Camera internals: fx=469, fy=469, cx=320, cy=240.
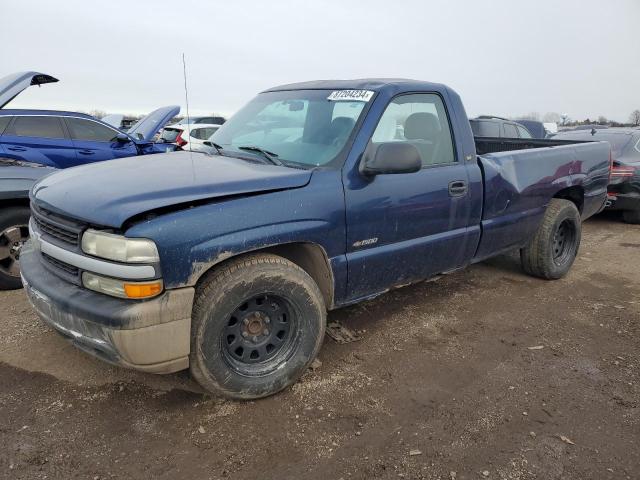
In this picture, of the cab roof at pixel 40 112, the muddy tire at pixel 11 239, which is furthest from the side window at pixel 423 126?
the cab roof at pixel 40 112

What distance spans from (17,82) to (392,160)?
527 cm

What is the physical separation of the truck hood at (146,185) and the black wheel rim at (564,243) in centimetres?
335

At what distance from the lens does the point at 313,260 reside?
297cm

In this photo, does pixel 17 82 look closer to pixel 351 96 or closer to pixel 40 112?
pixel 40 112

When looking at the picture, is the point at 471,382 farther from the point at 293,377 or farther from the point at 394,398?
the point at 293,377

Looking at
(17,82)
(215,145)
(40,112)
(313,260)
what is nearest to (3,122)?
(40,112)

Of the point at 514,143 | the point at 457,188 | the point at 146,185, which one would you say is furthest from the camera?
the point at 514,143

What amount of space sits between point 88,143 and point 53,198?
621 cm

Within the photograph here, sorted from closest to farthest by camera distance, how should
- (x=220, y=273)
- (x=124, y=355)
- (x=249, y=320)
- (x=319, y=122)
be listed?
(x=124, y=355) < (x=220, y=273) < (x=249, y=320) < (x=319, y=122)

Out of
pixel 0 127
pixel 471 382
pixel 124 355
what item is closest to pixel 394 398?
pixel 471 382

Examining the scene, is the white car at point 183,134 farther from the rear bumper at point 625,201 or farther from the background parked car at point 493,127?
the rear bumper at point 625,201

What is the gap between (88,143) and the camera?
26.6 feet

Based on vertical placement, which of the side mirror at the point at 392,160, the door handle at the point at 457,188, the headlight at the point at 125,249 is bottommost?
the headlight at the point at 125,249

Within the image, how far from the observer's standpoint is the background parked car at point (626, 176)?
7.27m
